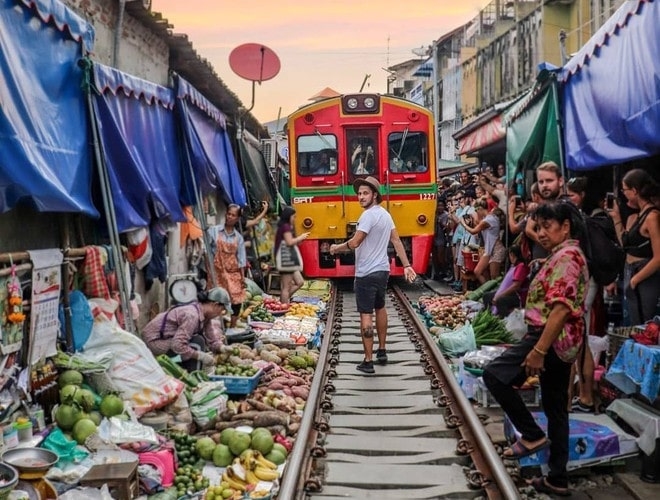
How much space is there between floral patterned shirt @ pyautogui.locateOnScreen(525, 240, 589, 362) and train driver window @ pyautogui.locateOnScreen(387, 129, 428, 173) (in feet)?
32.2

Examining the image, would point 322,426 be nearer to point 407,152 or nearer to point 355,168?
point 355,168

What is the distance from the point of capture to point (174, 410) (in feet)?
20.3

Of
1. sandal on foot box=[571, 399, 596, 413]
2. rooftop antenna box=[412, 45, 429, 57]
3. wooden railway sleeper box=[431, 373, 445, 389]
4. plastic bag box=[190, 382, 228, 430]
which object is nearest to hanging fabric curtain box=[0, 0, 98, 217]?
plastic bag box=[190, 382, 228, 430]

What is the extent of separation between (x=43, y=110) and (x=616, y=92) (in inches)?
179

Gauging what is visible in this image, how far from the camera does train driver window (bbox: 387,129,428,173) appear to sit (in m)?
14.6

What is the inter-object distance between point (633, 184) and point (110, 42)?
16.9 feet

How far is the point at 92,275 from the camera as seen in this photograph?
612cm

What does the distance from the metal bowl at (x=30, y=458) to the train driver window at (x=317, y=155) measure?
1045 centimetres

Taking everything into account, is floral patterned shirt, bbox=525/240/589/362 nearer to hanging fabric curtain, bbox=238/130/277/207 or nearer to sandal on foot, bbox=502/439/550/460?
sandal on foot, bbox=502/439/550/460

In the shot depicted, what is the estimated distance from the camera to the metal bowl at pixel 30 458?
4.24 meters

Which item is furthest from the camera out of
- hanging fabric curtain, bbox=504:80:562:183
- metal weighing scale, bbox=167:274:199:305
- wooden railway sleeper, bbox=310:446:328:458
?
hanging fabric curtain, bbox=504:80:562:183

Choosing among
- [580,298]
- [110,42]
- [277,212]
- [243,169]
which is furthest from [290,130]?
[580,298]

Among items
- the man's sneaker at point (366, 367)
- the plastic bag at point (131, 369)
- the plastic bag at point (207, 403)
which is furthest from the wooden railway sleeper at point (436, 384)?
the plastic bag at point (131, 369)

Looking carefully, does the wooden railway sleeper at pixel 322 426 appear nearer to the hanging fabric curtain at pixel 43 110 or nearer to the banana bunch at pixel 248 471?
the banana bunch at pixel 248 471
